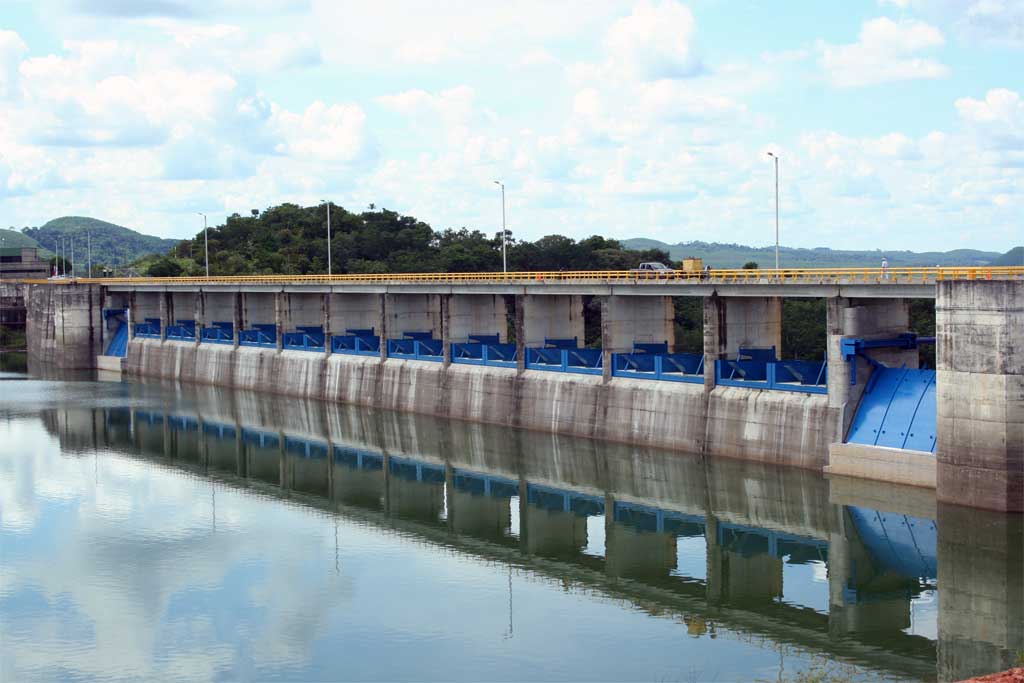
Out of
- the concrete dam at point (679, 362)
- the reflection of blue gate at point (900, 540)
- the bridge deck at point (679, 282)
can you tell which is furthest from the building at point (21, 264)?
the reflection of blue gate at point (900, 540)

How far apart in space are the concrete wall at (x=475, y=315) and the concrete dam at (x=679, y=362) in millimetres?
119

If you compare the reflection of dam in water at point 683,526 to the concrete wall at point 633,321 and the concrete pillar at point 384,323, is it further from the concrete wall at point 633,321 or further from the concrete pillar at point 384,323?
the concrete pillar at point 384,323

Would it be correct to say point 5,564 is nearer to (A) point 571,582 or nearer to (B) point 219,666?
(B) point 219,666

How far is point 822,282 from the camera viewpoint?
55.7 m

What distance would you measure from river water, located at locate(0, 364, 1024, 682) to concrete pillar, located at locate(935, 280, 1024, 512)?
4.11 feet

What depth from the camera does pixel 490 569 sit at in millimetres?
44344

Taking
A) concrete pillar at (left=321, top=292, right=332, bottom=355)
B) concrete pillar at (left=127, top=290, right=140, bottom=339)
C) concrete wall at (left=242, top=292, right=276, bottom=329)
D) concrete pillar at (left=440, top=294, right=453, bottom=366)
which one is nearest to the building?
concrete pillar at (left=127, top=290, right=140, bottom=339)

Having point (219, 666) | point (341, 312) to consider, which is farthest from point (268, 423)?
point (219, 666)

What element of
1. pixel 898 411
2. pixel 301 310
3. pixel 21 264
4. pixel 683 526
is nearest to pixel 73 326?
pixel 301 310

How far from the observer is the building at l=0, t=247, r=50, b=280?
624 feet

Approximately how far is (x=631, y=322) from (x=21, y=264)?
495ft

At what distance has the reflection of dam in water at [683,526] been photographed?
37344 millimetres

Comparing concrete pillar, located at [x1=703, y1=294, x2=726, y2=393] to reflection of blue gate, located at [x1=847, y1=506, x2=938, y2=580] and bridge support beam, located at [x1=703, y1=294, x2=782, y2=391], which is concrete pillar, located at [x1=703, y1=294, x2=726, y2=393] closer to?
bridge support beam, located at [x1=703, y1=294, x2=782, y2=391]

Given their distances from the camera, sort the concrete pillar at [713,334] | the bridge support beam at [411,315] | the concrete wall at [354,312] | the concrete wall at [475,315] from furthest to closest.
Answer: the concrete wall at [354,312] → the bridge support beam at [411,315] → the concrete wall at [475,315] → the concrete pillar at [713,334]
